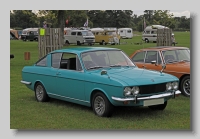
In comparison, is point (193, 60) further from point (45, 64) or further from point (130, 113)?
point (45, 64)

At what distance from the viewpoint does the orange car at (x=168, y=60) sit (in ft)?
34.4

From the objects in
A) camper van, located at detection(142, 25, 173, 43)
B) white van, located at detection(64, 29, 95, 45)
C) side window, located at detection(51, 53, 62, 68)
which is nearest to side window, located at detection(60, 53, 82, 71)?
side window, located at detection(51, 53, 62, 68)

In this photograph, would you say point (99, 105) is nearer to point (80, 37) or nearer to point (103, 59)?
point (103, 59)

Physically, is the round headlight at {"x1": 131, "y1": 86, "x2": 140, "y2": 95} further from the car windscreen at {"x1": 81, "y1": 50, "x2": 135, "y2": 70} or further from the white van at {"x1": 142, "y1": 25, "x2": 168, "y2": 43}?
the white van at {"x1": 142, "y1": 25, "x2": 168, "y2": 43}

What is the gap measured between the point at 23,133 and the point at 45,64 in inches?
124

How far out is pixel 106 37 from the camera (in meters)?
46.6

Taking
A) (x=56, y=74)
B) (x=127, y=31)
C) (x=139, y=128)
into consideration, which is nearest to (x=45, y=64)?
(x=56, y=74)

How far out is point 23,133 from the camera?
6.89m

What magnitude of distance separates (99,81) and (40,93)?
2643 millimetres

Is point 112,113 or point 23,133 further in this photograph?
point 112,113

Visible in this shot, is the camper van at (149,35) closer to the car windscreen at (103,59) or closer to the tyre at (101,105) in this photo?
the car windscreen at (103,59)

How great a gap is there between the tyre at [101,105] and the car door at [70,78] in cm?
48

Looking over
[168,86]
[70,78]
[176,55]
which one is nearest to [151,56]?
[176,55]

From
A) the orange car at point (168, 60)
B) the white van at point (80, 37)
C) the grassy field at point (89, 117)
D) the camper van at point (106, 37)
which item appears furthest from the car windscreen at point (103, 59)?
the camper van at point (106, 37)
